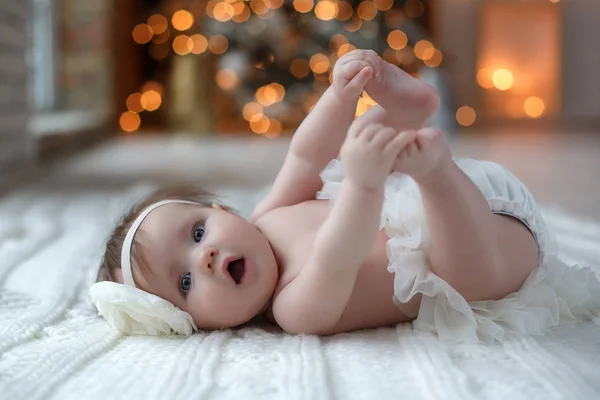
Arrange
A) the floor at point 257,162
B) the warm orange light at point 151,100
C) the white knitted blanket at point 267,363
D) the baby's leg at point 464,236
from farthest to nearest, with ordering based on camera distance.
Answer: the warm orange light at point 151,100
the floor at point 257,162
the baby's leg at point 464,236
the white knitted blanket at point 267,363

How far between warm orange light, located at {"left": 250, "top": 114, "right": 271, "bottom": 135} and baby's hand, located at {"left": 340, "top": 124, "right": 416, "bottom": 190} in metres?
3.71

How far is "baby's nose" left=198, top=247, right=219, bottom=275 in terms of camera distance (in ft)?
A: 2.57

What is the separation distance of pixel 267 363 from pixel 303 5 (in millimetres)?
3836

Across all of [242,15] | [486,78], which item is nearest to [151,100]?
[242,15]

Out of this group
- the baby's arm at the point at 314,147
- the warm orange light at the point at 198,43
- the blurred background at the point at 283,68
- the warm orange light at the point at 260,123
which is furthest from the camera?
the warm orange light at the point at 260,123

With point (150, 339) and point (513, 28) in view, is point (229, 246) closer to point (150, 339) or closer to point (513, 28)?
point (150, 339)

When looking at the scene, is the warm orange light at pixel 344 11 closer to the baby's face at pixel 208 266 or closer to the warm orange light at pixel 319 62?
the warm orange light at pixel 319 62

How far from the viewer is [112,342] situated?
31.0 inches

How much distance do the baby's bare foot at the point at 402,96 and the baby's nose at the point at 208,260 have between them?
25 centimetres

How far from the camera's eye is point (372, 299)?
82cm

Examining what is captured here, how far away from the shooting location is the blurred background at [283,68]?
3.56 metres

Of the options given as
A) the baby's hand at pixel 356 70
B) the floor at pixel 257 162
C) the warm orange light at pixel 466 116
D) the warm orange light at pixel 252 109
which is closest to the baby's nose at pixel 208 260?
the baby's hand at pixel 356 70

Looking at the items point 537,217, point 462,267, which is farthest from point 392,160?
point 537,217

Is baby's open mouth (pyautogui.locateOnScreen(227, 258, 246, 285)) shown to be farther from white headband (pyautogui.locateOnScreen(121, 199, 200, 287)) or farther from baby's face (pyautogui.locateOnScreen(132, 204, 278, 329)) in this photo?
white headband (pyautogui.locateOnScreen(121, 199, 200, 287))
